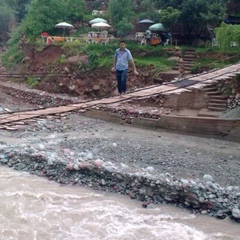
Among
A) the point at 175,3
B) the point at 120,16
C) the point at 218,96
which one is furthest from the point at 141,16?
the point at 218,96

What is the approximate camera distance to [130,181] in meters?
6.25

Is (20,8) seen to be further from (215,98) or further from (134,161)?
(134,161)

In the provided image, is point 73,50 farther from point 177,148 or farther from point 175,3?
point 177,148

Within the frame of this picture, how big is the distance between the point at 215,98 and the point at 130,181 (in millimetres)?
5595

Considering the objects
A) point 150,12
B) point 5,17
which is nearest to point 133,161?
point 150,12

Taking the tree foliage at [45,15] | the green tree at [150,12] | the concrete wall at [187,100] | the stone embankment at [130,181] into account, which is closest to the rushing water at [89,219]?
the stone embankment at [130,181]

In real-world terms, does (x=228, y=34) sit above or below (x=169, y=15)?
below

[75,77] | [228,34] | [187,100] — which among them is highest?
[228,34]

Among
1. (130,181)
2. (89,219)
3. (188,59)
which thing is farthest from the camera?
(188,59)

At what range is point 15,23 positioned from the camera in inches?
1331

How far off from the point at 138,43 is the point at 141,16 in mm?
2659

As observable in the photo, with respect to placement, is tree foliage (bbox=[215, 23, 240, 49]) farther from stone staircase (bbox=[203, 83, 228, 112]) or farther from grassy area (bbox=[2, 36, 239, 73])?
grassy area (bbox=[2, 36, 239, 73])

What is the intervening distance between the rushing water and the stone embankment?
Result: 6.6 inches

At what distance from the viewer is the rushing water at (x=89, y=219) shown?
5.11 meters
